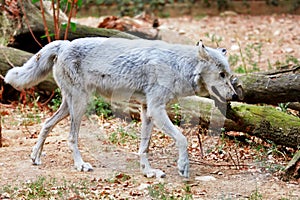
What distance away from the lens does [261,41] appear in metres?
12.4

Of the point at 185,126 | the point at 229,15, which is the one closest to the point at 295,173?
the point at 185,126

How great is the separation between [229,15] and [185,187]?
35.3ft

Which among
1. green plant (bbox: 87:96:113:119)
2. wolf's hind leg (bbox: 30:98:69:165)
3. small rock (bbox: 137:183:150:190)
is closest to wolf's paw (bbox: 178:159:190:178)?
small rock (bbox: 137:183:150:190)

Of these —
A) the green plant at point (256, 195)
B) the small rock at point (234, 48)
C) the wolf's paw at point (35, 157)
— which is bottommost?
the wolf's paw at point (35, 157)

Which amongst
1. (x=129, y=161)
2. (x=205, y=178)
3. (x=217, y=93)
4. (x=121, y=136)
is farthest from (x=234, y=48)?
(x=205, y=178)

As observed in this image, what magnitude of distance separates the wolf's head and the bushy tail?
1.43 metres

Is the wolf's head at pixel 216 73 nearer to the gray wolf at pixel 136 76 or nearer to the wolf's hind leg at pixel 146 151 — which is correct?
the gray wolf at pixel 136 76

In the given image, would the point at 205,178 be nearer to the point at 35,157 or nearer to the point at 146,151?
the point at 146,151

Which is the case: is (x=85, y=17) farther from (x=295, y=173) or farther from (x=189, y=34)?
(x=295, y=173)

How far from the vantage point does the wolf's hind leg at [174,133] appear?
5.32 metres

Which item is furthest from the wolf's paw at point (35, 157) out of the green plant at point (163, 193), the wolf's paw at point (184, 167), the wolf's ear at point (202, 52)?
the wolf's ear at point (202, 52)

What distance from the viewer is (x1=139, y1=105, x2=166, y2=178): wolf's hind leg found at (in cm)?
550

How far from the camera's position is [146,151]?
5.79m

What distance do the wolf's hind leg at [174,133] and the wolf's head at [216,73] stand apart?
1.67ft
